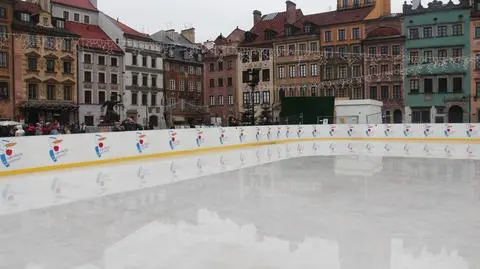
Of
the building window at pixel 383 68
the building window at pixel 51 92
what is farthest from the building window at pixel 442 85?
the building window at pixel 51 92

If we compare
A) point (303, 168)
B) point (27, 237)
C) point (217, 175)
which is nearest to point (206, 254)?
point (27, 237)

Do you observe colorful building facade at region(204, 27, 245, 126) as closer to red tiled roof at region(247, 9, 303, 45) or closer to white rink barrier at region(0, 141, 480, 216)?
red tiled roof at region(247, 9, 303, 45)

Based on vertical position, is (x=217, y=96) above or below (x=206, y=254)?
above

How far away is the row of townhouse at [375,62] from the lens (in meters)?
46.8

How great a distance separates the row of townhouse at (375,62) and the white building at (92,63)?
420 inches

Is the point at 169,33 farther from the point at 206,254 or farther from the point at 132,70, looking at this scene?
the point at 206,254

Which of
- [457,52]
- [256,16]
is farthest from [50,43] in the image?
[457,52]

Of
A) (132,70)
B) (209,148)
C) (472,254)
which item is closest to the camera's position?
(472,254)

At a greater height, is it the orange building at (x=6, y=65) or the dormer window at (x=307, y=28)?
the dormer window at (x=307, y=28)

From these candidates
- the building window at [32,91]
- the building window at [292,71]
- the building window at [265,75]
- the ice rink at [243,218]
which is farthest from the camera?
the building window at [265,75]

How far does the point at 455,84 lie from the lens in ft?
155

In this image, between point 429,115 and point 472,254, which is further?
point 429,115

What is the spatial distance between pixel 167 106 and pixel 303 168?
1348 inches

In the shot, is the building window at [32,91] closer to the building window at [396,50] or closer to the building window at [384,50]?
the building window at [384,50]
